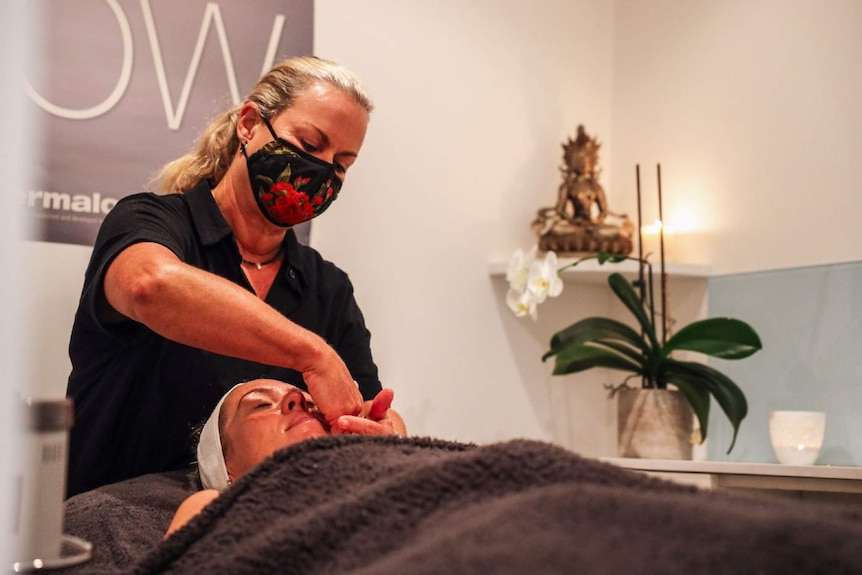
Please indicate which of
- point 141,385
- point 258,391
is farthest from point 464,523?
point 141,385

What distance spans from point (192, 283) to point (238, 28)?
3.33 feet

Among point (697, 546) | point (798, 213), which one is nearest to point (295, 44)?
point (798, 213)

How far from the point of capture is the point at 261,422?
1382 millimetres

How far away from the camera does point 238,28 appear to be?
212 cm

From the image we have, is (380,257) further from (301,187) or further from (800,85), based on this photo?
(800,85)

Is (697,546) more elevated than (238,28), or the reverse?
(238,28)

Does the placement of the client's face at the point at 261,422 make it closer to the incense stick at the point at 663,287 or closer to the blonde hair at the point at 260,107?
the blonde hair at the point at 260,107

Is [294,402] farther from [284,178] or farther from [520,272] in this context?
[520,272]

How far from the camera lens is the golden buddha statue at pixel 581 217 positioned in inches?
98.4

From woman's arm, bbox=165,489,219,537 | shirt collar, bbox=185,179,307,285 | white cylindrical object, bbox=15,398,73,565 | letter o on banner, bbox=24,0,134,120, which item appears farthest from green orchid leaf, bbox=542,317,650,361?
white cylindrical object, bbox=15,398,73,565

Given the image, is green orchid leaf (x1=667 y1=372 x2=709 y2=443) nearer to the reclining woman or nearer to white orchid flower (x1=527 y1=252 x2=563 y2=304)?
white orchid flower (x1=527 y1=252 x2=563 y2=304)

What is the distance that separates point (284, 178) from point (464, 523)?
105 cm

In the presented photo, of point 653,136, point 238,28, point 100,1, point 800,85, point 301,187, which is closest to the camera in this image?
point 301,187

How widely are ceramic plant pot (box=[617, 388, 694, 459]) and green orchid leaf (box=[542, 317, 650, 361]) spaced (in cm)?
14
